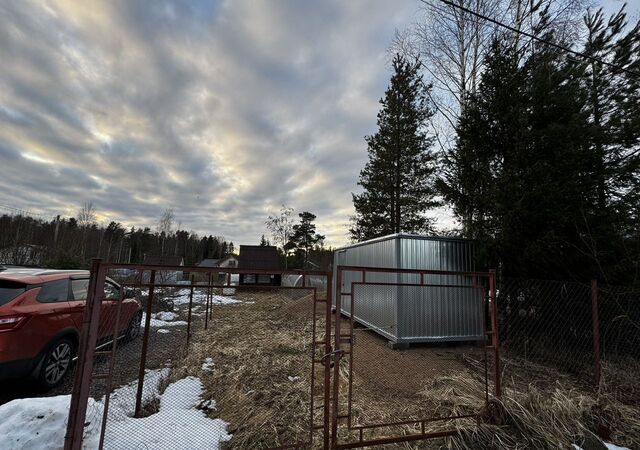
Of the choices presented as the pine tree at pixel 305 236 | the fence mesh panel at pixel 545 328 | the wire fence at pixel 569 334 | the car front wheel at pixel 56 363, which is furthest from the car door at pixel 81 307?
the pine tree at pixel 305 236

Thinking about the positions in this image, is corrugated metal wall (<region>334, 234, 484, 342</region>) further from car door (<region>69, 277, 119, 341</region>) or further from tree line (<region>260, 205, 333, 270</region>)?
tree line (<region>260, 205, 333, 270</region>)

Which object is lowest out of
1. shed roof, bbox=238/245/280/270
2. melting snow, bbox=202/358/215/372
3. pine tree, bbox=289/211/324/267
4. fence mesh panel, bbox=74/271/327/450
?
melting snow, bbox=202/358/215/372

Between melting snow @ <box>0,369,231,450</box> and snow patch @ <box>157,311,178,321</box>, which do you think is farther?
snow patch @ <box>157,311,178,321</box>

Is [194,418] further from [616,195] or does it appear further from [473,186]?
[616,195]

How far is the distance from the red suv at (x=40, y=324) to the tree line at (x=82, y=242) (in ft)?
56.7

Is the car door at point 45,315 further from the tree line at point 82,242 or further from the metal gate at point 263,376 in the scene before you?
the tree line at point 82,242

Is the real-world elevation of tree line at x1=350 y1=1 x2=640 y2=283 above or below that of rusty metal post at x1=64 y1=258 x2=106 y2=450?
above

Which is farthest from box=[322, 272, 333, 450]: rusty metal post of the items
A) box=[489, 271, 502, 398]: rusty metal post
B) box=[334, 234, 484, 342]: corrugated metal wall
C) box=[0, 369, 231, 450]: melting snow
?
box=[334, 234, 484, 342]: corrugated metal wall

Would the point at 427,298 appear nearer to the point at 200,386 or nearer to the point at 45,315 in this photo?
the point at 200,386

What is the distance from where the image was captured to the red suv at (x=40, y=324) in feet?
11.3

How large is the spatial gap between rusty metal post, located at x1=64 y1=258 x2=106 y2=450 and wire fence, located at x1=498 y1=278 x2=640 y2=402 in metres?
5.19

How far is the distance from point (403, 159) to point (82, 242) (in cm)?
3422

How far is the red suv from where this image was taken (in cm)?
344

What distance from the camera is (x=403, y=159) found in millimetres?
15039
